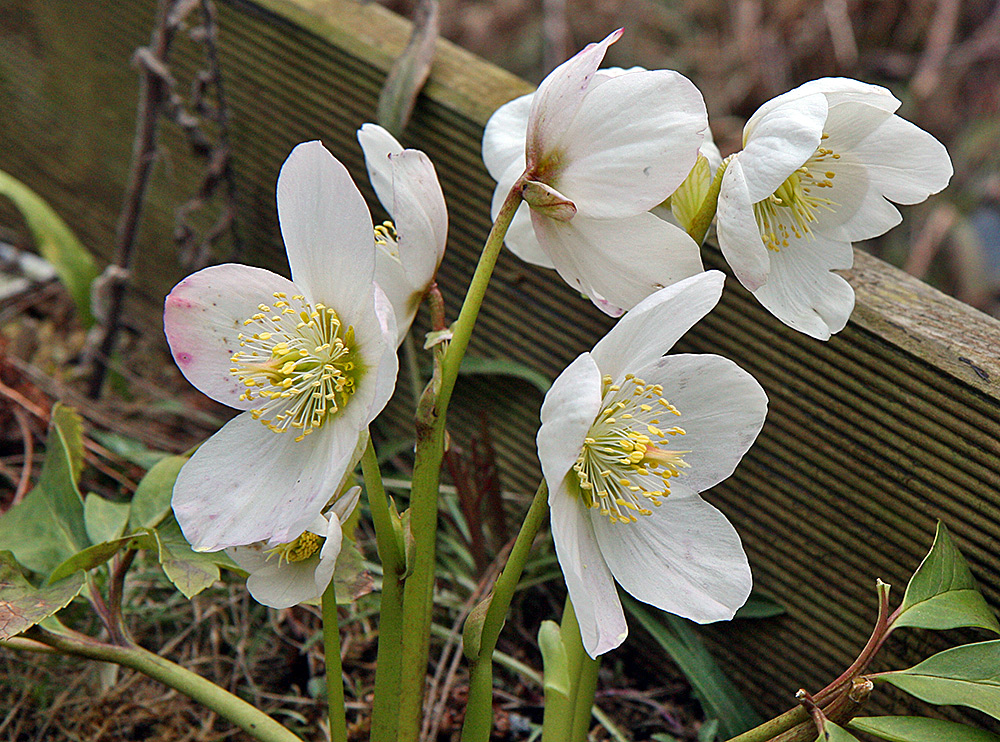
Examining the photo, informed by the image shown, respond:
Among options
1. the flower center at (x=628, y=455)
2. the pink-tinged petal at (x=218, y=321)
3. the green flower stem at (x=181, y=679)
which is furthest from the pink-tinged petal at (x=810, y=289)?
the green flower stem at (x=181, y=679)

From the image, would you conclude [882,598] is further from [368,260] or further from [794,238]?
[368,260]

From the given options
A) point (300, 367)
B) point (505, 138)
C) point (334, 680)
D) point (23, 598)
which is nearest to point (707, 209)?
point (505, 138)

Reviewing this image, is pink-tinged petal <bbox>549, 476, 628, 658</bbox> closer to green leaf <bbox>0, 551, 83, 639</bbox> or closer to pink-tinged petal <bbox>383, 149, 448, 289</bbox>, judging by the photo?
pink-tinged petal <bbox>383, 149, 448, 289</bbox>

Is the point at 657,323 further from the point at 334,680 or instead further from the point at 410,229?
the point at 334,680

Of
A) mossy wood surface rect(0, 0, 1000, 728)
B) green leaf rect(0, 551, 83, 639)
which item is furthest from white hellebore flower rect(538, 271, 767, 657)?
green leaf rect(0, 551, 83, 639)

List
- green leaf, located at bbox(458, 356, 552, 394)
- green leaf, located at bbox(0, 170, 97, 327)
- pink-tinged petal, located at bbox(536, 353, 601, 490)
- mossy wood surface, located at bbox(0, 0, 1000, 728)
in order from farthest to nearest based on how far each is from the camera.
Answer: green leaf, located at bbox(0, 170, 97, 327) < green leaf, located at bbox(458, 356, 552, 394) < mossy wood surface, located at bbox(0, 0, 1000, 728) < pink-tinged petal, located at bbox(536, 353, 601, 490)

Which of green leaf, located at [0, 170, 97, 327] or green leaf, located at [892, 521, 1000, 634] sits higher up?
green leaf, located at [892, 521, 1000, 634]

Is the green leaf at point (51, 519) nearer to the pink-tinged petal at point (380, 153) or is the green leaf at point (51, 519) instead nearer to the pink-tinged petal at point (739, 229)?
the pink-tinged petal at point (380, 153)
